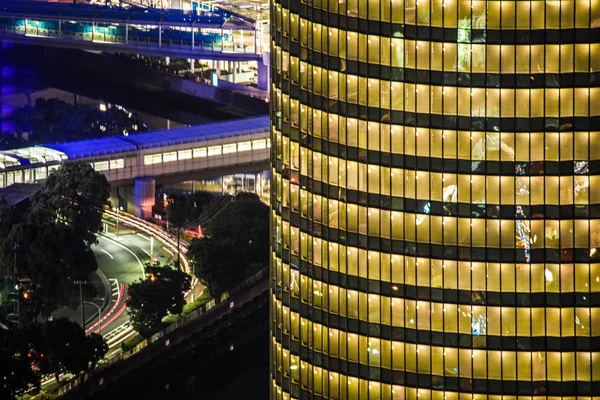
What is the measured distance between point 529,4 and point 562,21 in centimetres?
268

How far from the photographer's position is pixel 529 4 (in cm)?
19975

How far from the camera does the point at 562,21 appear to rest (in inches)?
7869

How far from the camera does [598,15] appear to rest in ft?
654

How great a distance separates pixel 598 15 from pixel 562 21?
8.60 ft

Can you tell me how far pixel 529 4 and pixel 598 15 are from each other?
16.4 ft
